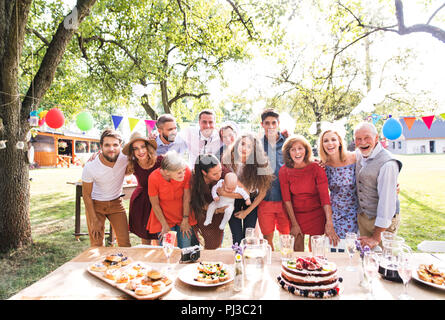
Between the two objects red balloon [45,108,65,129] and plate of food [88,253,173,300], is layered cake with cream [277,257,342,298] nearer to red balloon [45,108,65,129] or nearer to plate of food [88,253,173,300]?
plate of food [88,253,173,300]

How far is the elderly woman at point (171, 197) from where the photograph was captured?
9.41ft

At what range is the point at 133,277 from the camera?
1729 millimetres

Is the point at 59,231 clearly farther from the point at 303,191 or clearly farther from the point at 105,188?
the point at 303,191

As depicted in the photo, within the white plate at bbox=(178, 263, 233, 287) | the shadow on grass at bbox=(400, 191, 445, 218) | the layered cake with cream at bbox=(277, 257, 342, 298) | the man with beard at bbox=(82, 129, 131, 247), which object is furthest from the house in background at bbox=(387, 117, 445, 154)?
the white plate at bbox=(178, 263, 233, 287)

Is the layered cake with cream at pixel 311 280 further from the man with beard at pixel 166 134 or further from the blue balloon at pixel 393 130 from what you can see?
the blue balloon at pixel 393 130

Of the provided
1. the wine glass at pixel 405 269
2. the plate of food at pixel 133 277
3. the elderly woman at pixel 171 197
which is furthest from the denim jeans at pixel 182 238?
the wine glass at pixel 405 269

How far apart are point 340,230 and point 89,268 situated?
2597 millimetres

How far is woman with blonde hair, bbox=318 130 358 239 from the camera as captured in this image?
2.98 m

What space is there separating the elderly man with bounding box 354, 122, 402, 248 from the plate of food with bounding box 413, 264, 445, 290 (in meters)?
0.83

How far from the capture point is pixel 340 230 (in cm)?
301

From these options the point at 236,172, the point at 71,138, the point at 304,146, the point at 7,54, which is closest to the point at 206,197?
the point at 236,172

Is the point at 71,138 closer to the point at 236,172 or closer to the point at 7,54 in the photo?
the point at 7,54

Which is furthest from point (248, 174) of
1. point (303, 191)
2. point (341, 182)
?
point (341, 182)

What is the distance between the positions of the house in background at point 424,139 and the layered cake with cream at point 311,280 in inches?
1768
